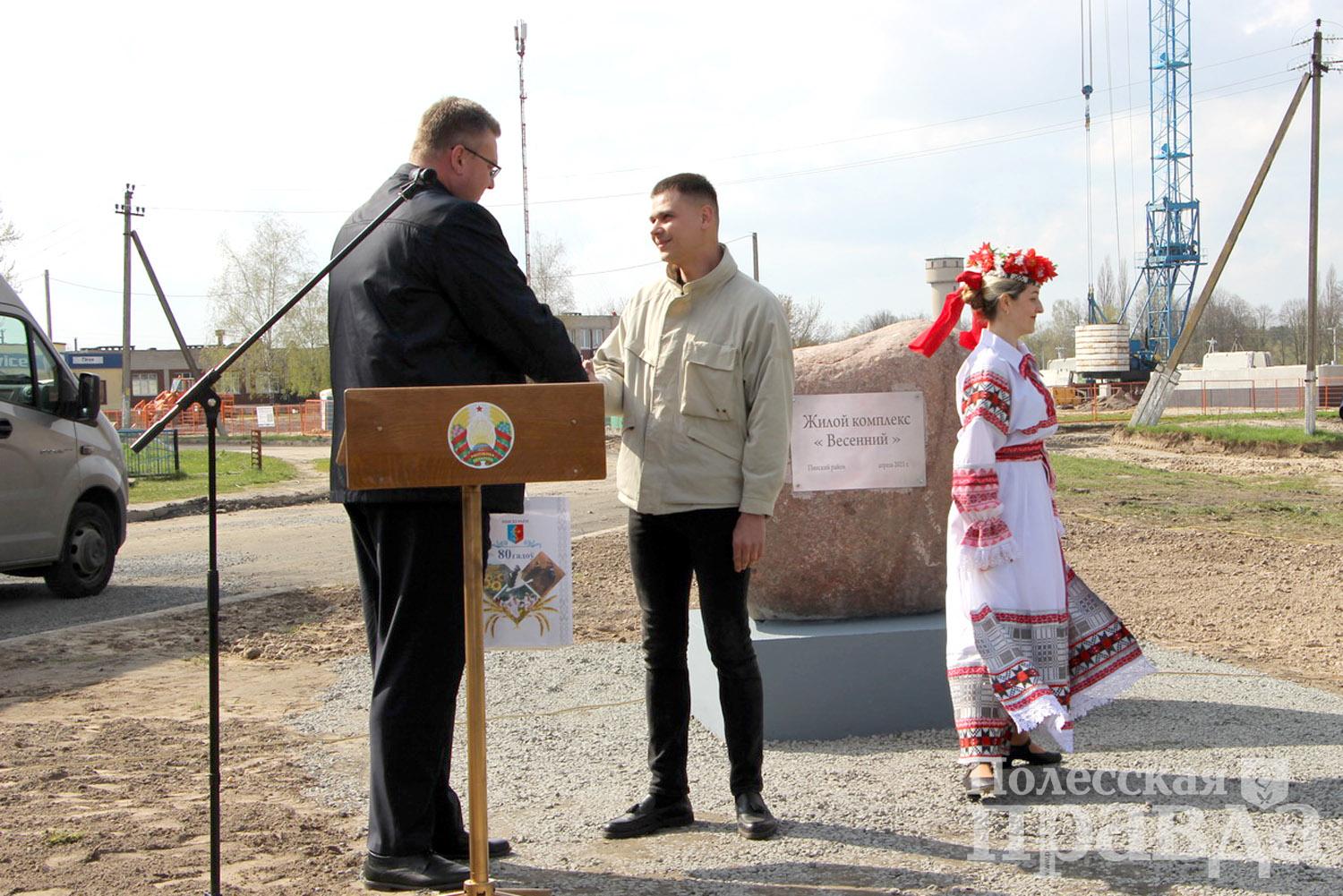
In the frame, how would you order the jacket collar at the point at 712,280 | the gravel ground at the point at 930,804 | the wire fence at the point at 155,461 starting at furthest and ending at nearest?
1. the wire fence at the point at 155,461
2. the jacket collar at the point at 712,280
3. the gravel ground at the point at 930,804

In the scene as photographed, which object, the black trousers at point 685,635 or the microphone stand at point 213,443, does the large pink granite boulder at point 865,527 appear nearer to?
the black trousers at point 685,635

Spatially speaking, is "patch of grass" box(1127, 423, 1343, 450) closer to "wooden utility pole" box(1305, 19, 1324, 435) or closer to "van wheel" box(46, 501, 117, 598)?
"wooden utility pole" box(1305, 19, 1324, 435)

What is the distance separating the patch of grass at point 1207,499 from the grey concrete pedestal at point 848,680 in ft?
25.9

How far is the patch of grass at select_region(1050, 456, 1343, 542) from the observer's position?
12.9m

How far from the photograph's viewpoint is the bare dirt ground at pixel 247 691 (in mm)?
3705

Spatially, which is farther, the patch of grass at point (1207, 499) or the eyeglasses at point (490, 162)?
the patch of grass at point (1207, 499)

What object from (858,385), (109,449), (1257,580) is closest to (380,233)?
(858,385)

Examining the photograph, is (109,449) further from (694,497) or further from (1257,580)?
(1257,580)

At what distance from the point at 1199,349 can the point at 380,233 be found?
107533 mm

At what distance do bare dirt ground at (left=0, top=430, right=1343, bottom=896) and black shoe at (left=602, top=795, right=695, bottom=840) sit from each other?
2.52 feet

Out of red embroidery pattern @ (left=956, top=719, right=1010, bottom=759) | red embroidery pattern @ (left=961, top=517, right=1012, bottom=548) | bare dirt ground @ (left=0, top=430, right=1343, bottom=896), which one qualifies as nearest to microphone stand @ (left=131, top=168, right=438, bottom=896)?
bare dirt ground @ (left=0, top=430, right=1343, bottom=896)

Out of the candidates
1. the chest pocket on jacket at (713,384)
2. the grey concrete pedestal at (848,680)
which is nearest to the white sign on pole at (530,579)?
the chest pocket on jacket at (713,384)

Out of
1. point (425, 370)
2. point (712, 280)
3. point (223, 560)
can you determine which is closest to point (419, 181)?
point (425, 370)

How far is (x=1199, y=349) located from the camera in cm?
10188
